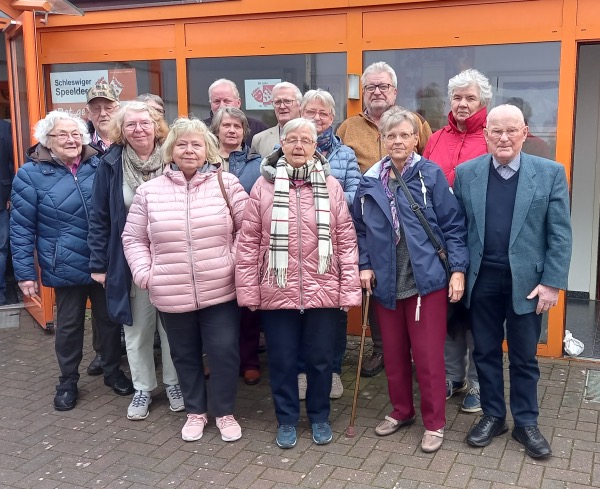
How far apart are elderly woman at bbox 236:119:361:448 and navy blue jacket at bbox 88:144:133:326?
0.88 m

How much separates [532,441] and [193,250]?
7.14 ft

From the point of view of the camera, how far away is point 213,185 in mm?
3760

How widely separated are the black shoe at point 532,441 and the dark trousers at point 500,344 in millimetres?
40

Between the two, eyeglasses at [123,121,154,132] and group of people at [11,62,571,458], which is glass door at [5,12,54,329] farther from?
eyeglasses at [123,121,154,132]

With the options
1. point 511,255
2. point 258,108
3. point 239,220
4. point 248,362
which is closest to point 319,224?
point 239,220

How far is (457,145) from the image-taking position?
160 inches

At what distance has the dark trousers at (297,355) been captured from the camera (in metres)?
3.70

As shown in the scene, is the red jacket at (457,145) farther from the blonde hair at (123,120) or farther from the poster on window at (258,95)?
the poster on window at (258,95)

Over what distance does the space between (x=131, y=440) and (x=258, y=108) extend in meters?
3.05

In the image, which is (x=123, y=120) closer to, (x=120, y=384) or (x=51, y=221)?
(x=51, y=221)

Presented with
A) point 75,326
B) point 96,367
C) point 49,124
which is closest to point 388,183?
point 49,124

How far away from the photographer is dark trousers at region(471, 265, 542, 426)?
3561 millimetres

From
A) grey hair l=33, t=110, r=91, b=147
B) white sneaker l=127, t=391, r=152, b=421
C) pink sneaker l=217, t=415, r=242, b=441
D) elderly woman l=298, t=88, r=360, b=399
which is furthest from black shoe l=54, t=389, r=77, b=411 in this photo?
elderly woman l=298, t=88, r=360, b=399

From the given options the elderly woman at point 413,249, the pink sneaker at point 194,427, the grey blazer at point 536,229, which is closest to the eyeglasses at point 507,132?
the grey blazer at point 536,229
